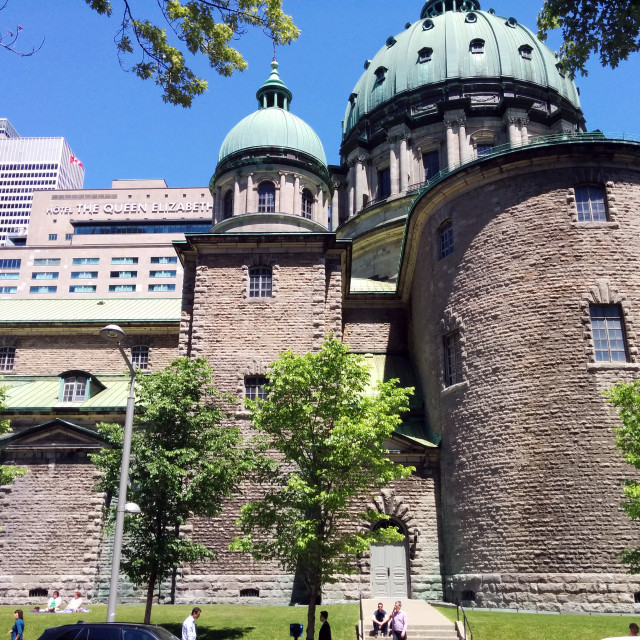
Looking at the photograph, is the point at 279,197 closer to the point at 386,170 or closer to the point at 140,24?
the point at 386,170

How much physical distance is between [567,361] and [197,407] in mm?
11862

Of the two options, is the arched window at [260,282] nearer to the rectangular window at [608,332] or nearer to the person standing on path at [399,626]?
the rectangular window at [608,332]

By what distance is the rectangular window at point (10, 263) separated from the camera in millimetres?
103425

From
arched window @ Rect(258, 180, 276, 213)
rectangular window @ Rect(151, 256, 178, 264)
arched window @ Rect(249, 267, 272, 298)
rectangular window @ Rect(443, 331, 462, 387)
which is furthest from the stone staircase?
rectangular window @ Rect(151, 256, 178, 264)

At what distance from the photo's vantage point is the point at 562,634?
54.8 ft

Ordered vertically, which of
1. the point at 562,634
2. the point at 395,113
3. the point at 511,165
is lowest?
the point at 562,634

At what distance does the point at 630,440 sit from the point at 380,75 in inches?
1407

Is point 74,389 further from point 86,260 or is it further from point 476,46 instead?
point 86,260

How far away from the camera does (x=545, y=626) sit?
1750cm

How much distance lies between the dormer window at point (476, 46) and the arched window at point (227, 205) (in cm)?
2174

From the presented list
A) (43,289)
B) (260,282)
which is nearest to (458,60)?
(260,282)

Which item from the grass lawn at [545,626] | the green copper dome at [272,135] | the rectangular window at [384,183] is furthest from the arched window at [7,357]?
the grass lawn at [545,626]

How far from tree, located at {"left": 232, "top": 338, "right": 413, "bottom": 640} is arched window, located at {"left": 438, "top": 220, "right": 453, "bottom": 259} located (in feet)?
27.3

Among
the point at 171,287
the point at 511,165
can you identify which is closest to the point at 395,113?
the point at 511,165
